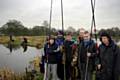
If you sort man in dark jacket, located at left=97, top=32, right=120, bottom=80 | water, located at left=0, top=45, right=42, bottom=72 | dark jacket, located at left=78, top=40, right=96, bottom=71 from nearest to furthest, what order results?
1. man in dark jacket, located at left=97, top=32, right=120, bottom=80
2. dark jacket, located at left=78, top=40, right=96, bottom=71
3. water, located at left=0, top=45, right=42, bottom=72

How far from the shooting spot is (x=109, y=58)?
6965 mm

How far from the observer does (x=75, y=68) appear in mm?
9781

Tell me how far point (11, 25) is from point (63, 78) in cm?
6201

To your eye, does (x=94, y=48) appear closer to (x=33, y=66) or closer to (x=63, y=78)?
(x=63, y=78)

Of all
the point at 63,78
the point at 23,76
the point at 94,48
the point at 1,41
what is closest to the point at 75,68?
the point at 63,78

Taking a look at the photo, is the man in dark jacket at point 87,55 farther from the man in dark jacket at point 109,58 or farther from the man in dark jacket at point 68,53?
the man in dark jacket at point 109,58

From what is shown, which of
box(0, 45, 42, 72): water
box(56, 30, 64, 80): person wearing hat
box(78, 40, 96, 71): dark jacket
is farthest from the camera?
box(0, 45, 42, 72): water

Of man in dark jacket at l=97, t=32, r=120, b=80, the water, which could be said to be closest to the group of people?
man in dark jacket at l=97, t=32, r=120, b=80

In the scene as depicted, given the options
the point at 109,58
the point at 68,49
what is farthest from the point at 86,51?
the point at 109,58

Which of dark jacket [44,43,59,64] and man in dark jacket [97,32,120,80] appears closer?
man in dark jacket [97,32,120,80]

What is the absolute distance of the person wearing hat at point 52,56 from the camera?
938 centimetres

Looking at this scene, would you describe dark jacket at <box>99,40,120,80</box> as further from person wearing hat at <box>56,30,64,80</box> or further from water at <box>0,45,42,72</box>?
water at <box>0,45,42,72</box>

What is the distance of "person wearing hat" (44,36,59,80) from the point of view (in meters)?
9.38

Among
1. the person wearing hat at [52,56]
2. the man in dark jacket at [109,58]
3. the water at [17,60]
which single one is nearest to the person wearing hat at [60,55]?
the person wearing hat at [52,56]
